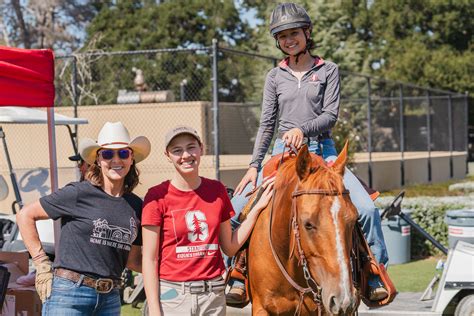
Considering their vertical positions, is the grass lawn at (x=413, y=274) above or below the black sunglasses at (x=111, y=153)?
below

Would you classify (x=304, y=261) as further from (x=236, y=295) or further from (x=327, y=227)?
(x=236, y=295)

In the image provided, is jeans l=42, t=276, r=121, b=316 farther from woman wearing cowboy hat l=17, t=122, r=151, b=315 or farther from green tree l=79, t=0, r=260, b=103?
green tree l=79, t=0, r=260, b=103

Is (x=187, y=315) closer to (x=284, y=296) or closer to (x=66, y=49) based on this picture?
(x=284, y=296)

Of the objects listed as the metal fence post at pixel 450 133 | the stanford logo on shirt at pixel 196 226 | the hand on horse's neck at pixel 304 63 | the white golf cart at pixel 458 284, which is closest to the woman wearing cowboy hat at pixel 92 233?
the stanford logo on shirt at pixel 196 226

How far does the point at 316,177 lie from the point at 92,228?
1.35 metres

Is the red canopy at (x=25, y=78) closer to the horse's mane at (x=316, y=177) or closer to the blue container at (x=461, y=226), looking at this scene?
the horse's mane at (x=316, y=177)

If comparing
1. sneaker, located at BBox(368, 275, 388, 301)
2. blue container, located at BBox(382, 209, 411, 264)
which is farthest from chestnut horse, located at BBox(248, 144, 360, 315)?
blue container, located at BBox(382, 209, 411, 264)

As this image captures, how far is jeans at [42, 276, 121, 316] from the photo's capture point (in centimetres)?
486

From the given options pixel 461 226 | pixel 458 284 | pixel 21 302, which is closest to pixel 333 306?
pixel 21 302

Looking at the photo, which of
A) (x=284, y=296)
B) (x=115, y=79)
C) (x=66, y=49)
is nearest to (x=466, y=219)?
(x=284, y=296)

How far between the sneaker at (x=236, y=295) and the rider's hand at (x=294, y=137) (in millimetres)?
1069

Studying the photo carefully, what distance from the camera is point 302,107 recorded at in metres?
6.11

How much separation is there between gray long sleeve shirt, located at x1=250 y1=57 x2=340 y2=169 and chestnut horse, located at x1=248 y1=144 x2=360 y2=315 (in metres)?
0.59

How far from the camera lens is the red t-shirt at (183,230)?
4.67 metres
